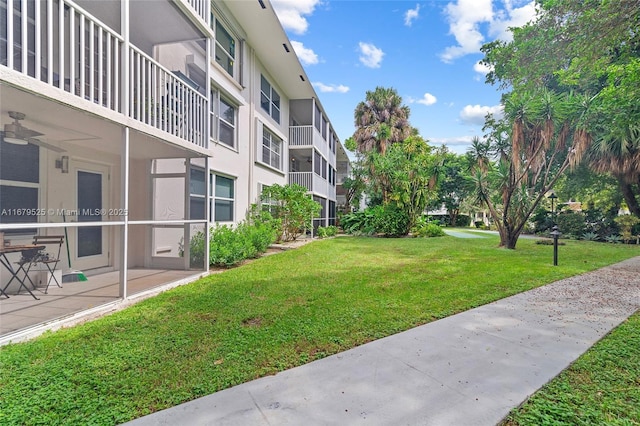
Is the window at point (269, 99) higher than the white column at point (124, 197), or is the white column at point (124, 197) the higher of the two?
the window at point (269, 99)

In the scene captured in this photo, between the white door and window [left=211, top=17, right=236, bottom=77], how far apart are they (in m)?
5.28

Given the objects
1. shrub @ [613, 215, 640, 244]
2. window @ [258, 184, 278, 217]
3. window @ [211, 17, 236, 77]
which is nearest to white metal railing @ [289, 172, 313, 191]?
window @ [258, 184, 278, 217]

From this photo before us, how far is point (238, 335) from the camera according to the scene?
373 cm

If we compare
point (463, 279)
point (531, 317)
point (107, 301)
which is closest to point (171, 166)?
point (107, 301)

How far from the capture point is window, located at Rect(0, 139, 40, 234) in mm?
4902

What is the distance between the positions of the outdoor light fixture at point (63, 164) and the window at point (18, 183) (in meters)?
0.40

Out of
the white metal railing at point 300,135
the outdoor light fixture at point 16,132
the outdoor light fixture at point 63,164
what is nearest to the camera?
the outdoor light fixture at point 16,132

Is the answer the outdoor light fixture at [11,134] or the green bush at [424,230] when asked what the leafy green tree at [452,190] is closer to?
the green bush at [424,230]

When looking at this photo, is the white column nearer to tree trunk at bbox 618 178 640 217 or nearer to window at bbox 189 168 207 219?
window at bbox 189 168 207 219

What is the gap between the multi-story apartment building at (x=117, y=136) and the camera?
4.12m

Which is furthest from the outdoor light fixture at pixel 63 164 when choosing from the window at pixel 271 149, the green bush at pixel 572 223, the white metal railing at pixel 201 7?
the green bush at pixel 572 223

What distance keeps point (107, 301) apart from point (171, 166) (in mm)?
3981

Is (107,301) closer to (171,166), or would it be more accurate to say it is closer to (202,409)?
(202,409)

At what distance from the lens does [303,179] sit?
17141 millimetres
